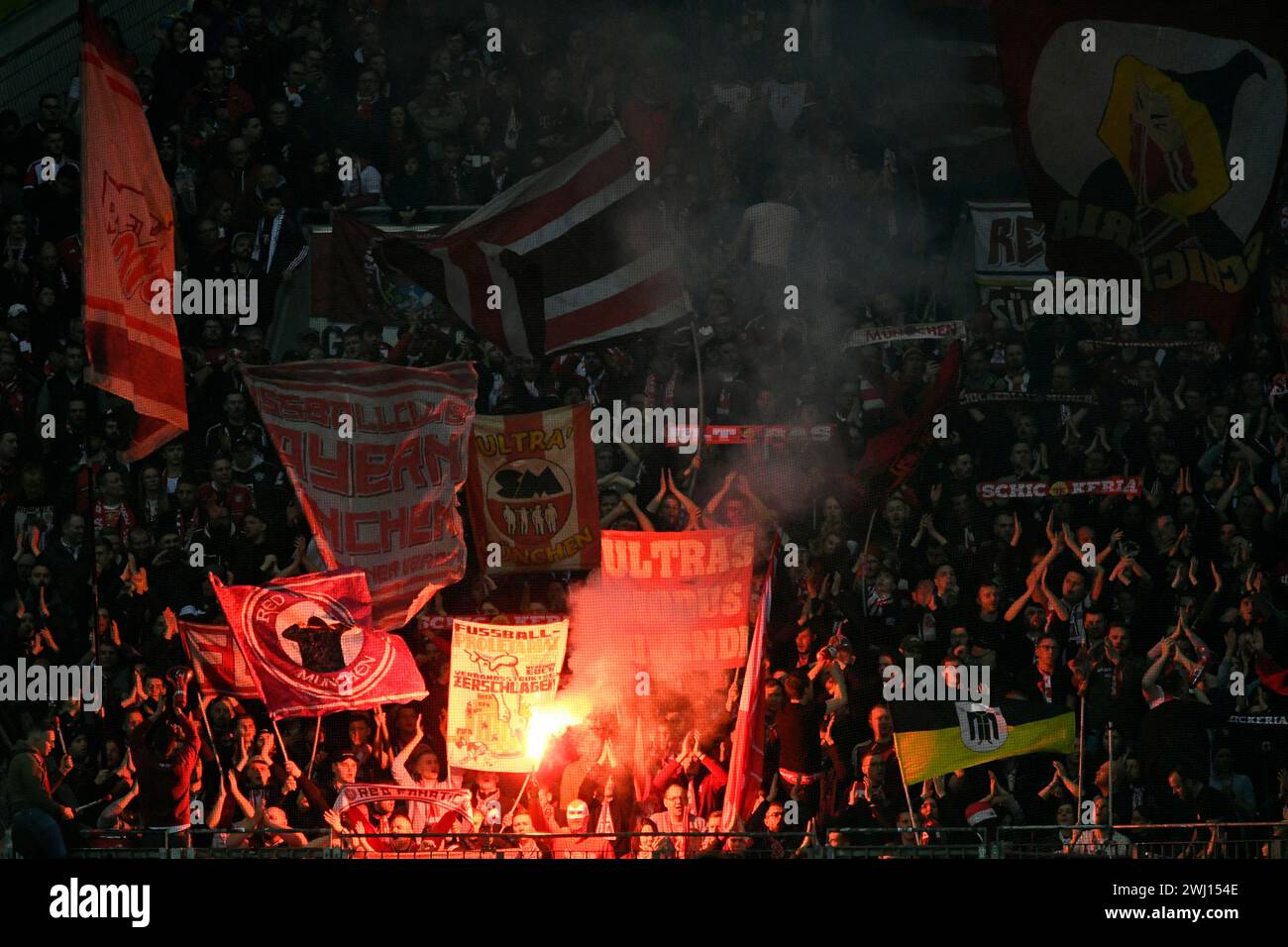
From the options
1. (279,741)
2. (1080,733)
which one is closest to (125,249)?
(279,741)

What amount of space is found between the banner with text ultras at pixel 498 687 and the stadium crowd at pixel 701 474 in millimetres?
146

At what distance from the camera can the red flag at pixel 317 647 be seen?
9945mm

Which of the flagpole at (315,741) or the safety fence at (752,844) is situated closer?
the safety fence at (752,844)

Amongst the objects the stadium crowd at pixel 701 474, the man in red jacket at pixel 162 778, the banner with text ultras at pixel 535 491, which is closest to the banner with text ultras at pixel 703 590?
the stadium crowd at pixel 701 474

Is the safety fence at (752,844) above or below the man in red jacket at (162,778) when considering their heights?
below

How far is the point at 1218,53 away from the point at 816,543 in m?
3.59

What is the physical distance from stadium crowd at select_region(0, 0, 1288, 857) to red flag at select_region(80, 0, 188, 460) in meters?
0.39

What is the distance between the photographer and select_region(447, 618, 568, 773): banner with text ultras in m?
10.1

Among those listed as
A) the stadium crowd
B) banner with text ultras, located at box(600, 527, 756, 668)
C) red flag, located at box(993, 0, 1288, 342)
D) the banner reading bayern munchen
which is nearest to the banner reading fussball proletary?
the stadium crowd

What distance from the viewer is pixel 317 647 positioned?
10.1 meters

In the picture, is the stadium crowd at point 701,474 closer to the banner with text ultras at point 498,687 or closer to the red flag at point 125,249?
the banner with text ultras at point 498,687

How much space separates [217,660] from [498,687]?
4.56 feet
